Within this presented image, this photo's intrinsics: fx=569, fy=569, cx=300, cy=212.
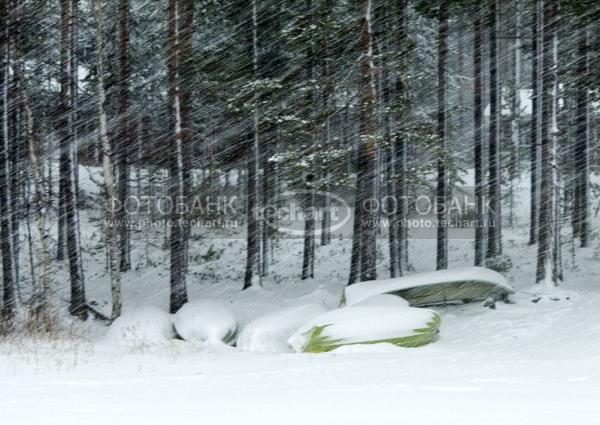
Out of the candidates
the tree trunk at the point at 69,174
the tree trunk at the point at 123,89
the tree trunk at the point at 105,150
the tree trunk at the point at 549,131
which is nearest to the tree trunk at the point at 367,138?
the tree trunk at the point at 549,131

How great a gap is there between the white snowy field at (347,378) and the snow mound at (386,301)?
3.14 ft

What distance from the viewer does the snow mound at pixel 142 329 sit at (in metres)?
11.3

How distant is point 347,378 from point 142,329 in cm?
617

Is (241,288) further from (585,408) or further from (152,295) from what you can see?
(585,408)

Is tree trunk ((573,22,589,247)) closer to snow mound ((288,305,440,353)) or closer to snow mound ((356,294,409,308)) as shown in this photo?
snow mound ((356,294,409,308))

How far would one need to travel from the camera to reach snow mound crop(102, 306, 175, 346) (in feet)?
37.2

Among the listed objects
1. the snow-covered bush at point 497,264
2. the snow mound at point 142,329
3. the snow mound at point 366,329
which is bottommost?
the snow mound at point 142,329

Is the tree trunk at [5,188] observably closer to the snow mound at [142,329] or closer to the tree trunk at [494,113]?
the snow mound at [142,329]

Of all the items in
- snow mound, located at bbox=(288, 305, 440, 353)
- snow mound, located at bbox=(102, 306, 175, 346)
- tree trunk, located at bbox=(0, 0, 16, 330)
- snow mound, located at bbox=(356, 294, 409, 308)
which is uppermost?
tree trunk, located at bbox=(0, 0, 16, 330)

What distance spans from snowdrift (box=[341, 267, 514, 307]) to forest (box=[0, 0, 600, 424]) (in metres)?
0.06

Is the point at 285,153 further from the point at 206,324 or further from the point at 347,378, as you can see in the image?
the point at 347,378

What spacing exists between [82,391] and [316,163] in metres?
10.3

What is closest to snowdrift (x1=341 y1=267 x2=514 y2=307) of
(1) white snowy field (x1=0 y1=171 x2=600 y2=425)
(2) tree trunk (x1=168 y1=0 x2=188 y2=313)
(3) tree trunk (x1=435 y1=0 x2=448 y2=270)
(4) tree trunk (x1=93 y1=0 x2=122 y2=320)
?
(1) white snowy field (x1=0 y1=171 x2=600 y2=425)

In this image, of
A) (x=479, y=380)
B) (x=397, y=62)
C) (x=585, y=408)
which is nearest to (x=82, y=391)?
(x=479, y=380)
